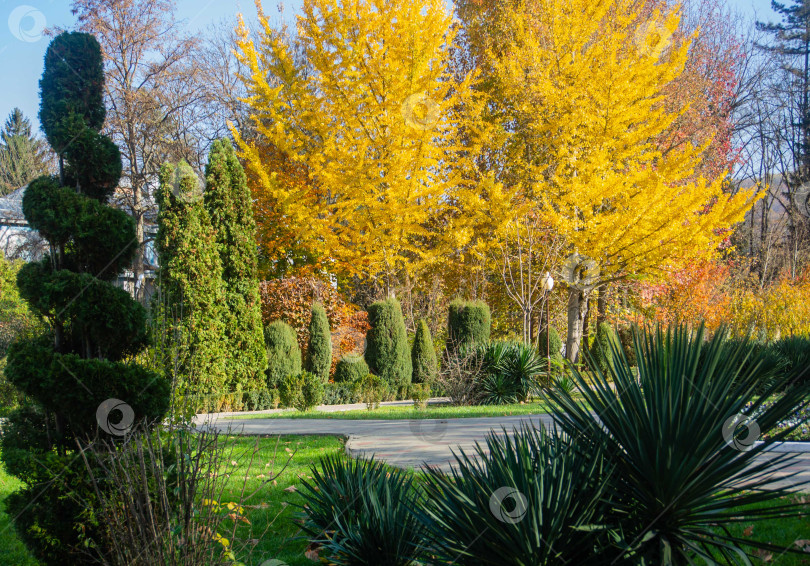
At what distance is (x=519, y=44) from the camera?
17453mm

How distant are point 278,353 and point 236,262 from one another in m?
2.35

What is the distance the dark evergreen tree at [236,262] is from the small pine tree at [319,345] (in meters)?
1.34

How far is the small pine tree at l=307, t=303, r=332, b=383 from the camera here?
14.7 meters

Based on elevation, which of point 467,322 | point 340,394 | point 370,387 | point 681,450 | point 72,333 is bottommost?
point 340,394

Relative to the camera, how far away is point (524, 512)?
2217 mm

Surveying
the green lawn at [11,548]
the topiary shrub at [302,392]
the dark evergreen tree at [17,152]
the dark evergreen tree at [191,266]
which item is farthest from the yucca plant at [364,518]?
the dark evergreen tree at [17,152]

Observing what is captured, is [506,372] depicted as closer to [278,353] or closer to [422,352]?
[422,352]

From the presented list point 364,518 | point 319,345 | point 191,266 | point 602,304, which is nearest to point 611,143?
point 602,304

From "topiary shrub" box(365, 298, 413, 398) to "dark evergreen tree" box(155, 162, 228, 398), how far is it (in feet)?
12.1

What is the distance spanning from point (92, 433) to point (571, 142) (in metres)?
13.4

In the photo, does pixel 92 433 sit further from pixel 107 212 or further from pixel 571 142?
pixel 571 142

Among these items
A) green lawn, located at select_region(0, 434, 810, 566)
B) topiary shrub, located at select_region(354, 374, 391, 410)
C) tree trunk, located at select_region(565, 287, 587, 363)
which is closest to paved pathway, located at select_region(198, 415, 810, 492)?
green lawn, located at select_region(0, 434, 810, 566)

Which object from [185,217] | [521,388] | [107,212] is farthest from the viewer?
[185,217]

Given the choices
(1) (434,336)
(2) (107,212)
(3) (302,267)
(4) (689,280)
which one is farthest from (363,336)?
→ (2) (107,212)
